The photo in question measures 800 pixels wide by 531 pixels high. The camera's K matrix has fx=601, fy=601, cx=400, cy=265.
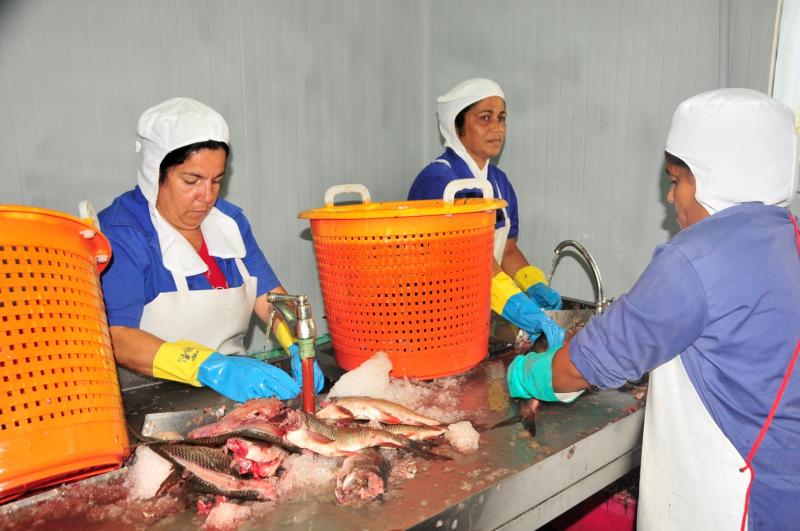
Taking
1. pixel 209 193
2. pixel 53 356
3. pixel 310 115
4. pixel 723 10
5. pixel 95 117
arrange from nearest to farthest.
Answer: pixel 53 356 < pixel 209 193 < pixel 95 117 < pixel 723 10 < pixel 310 115

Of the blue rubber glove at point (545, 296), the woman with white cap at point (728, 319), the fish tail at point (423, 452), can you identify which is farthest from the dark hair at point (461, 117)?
the fish tail at point (423, 452)

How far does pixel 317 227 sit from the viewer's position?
2.07 meters

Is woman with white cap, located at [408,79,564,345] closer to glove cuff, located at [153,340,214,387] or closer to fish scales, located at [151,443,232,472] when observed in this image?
glove cuff, located at [153,340,214,387]

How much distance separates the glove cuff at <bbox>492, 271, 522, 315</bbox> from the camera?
2479mm

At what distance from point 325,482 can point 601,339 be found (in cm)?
79

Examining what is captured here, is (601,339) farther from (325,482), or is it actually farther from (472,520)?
(325,482)

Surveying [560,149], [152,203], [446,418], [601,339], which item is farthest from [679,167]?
[560,149]

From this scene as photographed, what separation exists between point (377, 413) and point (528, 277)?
1784 mm

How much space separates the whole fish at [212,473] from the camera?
1399 millimetres

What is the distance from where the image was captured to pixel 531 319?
2.38 m

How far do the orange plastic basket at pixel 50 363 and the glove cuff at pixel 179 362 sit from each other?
0.45 metres

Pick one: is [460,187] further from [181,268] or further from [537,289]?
[537,289]

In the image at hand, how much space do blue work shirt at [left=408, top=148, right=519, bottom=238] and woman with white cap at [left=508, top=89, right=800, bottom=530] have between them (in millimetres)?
1475

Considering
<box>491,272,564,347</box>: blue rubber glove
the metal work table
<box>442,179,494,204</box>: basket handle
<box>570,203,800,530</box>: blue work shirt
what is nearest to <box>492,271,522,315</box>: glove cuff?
<box>491,272,564,347</box>: blue rubber glove
